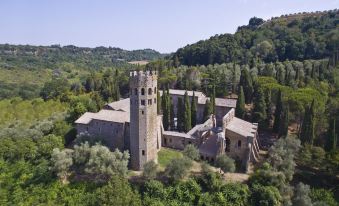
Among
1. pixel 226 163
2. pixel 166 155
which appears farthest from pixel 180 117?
pixel 226 163

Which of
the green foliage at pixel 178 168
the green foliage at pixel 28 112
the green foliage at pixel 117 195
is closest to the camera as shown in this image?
the green foliage at pixel 117 195

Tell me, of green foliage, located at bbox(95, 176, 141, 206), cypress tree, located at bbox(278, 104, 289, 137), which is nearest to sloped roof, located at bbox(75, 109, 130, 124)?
green foliage, located at bbox(95, 176, 141, 206)

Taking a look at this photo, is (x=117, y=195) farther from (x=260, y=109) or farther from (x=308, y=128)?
(x=260, y=109)

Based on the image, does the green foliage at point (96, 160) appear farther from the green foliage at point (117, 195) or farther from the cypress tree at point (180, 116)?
the cypress tree at point (180, 116)

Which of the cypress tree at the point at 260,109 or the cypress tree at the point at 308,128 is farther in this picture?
the cypress tree at the point at 260,109

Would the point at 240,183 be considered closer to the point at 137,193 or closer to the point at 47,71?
the point at 137,193

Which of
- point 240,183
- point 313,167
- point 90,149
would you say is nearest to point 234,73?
point 313,167

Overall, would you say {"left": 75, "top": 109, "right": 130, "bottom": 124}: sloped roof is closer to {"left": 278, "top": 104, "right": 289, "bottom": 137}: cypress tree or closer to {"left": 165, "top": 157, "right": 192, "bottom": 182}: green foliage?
{"left": 165, "top": 157, "right": 192, "bottom": 182}: green foliage

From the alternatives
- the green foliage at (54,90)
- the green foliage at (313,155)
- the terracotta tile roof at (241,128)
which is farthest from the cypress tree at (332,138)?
the green foliage at (54,90)
